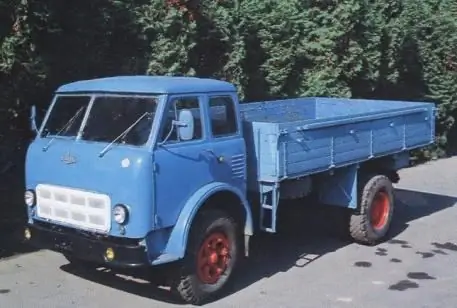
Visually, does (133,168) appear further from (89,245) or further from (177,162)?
(89,245)

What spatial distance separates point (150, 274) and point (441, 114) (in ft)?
31.1

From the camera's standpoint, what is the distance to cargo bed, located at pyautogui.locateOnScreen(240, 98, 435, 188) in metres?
6.86

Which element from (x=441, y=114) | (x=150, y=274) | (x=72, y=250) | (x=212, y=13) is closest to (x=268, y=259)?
(x=150, y=274)

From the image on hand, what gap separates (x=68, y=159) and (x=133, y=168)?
738 mm

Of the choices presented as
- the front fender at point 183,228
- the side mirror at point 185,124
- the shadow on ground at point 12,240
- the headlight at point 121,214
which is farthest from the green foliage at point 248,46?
the front fender at point 183,228

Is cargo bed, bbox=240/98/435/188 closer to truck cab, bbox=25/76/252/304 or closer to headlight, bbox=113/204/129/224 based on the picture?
truck cab, bbox=25/76/252/304

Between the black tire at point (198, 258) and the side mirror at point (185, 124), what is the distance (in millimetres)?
719

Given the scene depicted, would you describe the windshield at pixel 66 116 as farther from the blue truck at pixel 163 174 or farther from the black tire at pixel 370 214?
the black tire at pixel 370 214

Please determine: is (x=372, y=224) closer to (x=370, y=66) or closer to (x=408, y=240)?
(x=408, y=240)

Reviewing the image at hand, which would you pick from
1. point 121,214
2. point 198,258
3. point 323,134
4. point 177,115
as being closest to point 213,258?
point 198,258

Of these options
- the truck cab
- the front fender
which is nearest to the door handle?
the truck cab

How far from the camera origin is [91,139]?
20.3 ft

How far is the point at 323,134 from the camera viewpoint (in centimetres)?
742

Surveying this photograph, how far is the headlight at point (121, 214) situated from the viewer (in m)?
5.73
